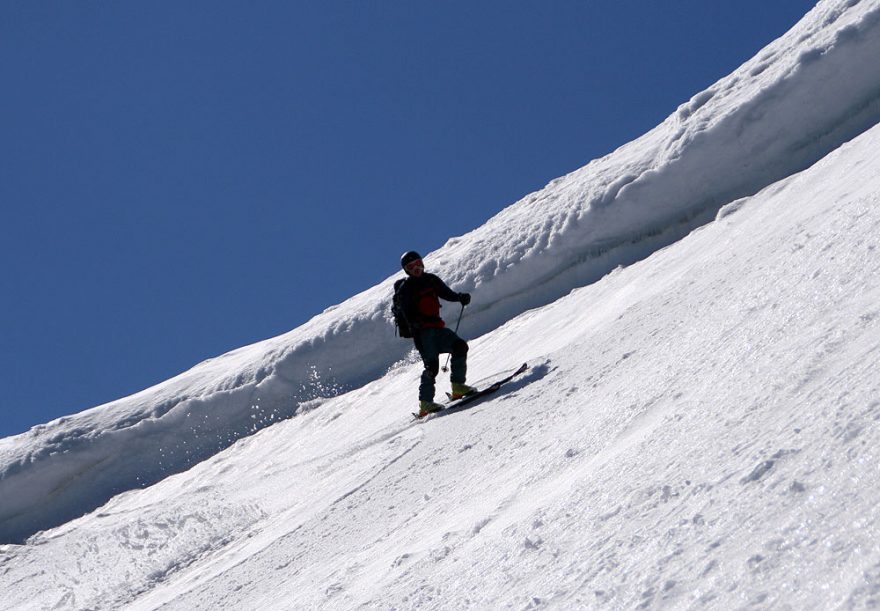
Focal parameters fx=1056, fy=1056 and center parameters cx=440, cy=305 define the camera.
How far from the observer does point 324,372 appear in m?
14.2

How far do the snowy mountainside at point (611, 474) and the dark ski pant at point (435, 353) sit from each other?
46 cm

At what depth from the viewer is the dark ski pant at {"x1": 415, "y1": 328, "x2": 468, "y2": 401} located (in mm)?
10102

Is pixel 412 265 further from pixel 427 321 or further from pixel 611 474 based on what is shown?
pixel 611 474

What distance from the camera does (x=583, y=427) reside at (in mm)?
6566

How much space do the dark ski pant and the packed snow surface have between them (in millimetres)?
383

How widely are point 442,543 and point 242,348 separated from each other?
1231 centimetres

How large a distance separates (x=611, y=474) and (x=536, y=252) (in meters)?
8.43

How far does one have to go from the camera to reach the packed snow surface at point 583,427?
13.4ft

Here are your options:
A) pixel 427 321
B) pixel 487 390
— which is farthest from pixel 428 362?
pixel 487 390

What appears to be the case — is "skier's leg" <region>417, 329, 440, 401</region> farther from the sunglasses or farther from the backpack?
the sunglasses

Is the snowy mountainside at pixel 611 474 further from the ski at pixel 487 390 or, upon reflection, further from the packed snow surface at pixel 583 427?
the ski at pixel 487 390

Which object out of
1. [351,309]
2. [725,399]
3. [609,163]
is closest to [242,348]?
[351,309]

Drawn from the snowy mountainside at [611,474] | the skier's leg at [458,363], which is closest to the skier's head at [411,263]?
the skier's leg at [458,363]

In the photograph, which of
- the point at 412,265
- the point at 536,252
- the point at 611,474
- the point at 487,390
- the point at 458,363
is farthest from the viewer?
the point at 536,252
